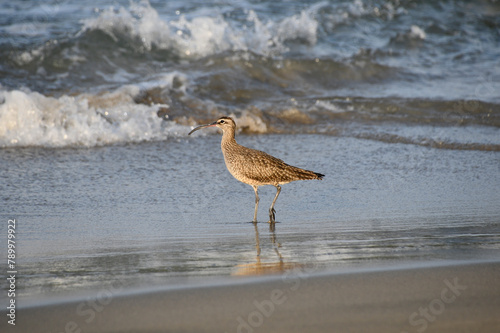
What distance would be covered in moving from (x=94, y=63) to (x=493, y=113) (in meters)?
7.17

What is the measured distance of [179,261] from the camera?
4355mm

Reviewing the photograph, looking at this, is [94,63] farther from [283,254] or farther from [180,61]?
[283,254]

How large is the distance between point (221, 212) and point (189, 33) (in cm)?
897

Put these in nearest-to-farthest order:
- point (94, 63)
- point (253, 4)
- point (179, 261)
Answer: point (179, 261) → point (94, 63) → point (253, 4)

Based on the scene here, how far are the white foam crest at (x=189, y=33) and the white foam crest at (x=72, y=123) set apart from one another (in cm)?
384

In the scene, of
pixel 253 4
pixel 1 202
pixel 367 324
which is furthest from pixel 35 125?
pixel 253 4

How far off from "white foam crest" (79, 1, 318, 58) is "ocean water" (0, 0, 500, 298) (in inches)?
1.9

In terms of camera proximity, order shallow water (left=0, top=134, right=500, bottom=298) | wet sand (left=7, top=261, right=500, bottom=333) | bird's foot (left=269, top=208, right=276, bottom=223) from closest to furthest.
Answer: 1. wet sand (left=7, top=261, right=500, bottom=333)
2. shallow water (left=0, top=134, right=500, bottom=298)
3. bird's foot (left=269, top=208, right=276, bottom=223)

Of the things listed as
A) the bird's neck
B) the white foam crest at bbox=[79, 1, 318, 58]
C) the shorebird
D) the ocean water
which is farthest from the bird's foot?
the white foam crest at bbox=[79, 1, 318, 58]

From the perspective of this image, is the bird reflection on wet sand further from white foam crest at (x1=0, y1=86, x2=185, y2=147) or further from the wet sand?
white foam crest at (x1=0, y1=86, x2=185, y2=147)

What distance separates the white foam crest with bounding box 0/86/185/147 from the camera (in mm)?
8805

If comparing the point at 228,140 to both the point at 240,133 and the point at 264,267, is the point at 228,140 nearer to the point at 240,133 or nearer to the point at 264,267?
the point at 264,267

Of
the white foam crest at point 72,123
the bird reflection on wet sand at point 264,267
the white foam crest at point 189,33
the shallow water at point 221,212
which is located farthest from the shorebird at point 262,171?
the white foam crest at point 189,33

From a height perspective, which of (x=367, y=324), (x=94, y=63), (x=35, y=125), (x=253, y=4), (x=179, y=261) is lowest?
(x=367, y=324)
